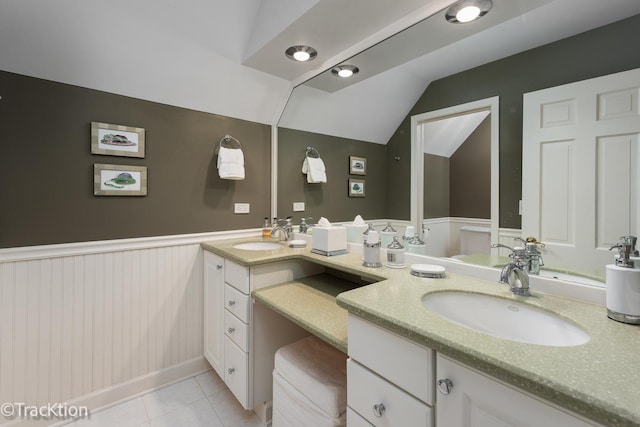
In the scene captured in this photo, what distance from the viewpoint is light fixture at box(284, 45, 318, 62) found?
5.77 feet

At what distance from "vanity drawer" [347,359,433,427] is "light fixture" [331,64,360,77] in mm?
1619

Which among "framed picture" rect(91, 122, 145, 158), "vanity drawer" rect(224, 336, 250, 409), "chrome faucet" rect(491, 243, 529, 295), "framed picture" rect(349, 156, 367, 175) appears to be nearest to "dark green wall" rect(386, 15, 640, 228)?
"chrome faucet" rect(491, 243, 529, 295)

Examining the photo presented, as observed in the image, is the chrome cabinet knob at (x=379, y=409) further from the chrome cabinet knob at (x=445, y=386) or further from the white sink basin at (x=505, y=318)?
the white sink basin at (x=505, y=318)

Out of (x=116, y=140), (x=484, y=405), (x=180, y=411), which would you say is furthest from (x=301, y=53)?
(x=180, y=411)

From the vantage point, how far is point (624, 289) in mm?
778

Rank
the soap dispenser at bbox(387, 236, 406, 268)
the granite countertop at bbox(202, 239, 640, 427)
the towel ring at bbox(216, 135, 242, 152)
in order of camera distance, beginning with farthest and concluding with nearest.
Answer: the towel ring at bbox(216, 135, 242, 152), the soap dispenser at bbox(387, 236, 406, 268), the granite countertop at bbox(202, 239, 640, 427)

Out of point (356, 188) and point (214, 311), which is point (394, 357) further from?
point (214, 311)

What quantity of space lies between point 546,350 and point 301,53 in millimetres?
1840

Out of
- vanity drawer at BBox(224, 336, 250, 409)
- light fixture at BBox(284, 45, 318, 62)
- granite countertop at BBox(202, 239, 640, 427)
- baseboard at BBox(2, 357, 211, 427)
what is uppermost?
light fixture at BBox(284, 45, 318, 62)

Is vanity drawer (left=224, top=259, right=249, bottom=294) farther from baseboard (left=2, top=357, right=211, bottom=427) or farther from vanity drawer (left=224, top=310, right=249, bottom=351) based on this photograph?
baseboard (left=2, top=357, right=211, bottom=427)

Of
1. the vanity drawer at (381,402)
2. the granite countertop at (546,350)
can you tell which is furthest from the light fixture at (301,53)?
the vanity drawer at (381,402)

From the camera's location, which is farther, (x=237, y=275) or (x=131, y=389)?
(x=131, y=389)

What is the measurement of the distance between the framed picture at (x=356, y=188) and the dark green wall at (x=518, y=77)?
14.1 inches

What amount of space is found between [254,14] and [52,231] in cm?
177
